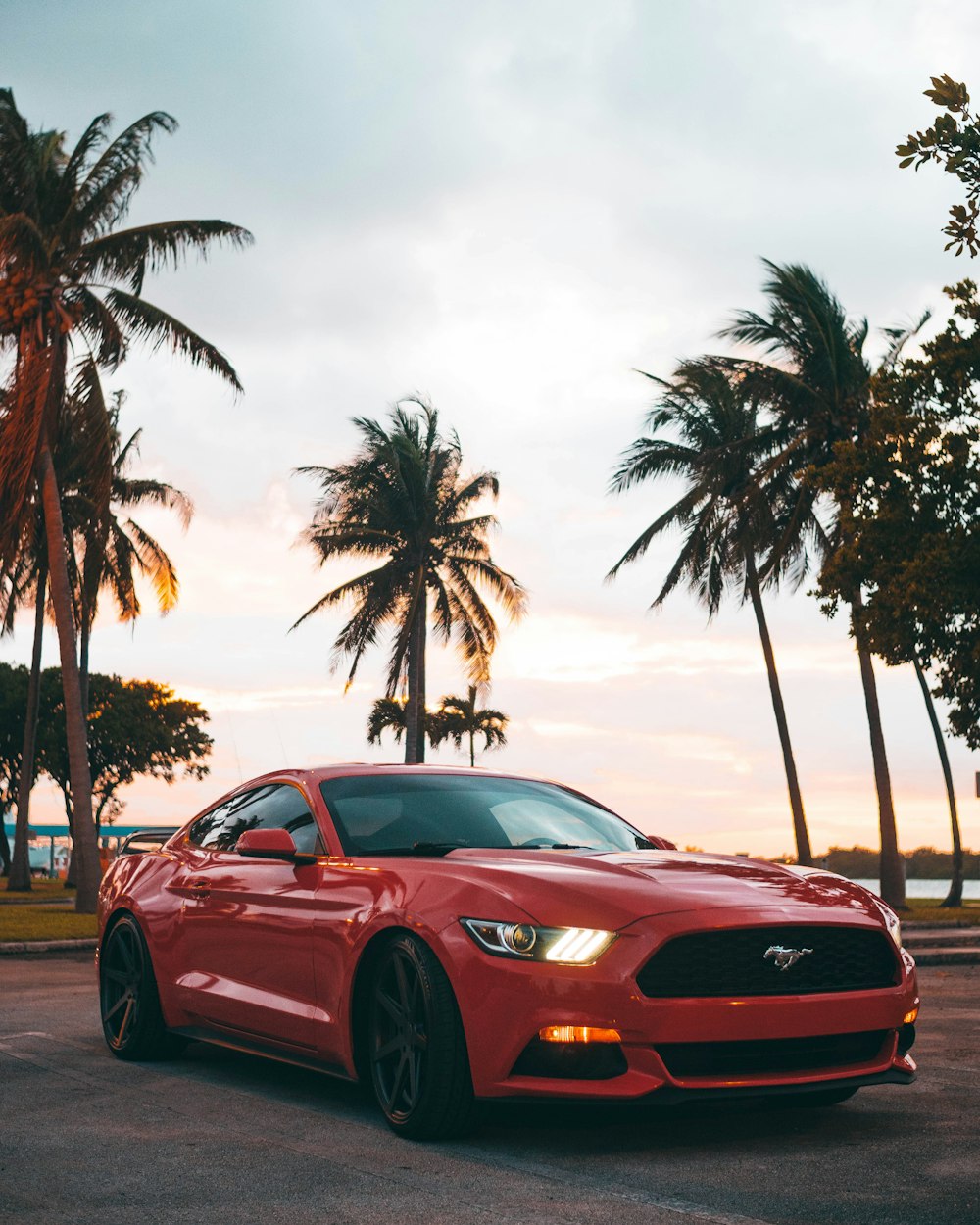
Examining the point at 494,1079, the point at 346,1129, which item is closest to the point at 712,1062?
the point at 494,1079

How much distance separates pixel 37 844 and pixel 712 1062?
12900cm

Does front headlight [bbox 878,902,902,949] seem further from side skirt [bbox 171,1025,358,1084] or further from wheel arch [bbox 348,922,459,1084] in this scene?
side skirt [bbox 171,1025,358,1084]

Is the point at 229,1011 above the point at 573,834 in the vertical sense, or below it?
below

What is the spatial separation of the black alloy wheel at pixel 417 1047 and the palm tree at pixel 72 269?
18993 millimetres

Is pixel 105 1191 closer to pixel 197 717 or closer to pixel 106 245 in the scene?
pixel 106 245

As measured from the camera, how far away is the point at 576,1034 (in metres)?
5.23

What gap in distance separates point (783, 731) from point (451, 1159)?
32.2 metres

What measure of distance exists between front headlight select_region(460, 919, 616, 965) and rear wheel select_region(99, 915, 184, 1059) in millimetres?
3013

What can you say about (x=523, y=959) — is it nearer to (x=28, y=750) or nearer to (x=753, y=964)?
(x=753, y=964)

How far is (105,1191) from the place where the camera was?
16.0 feet

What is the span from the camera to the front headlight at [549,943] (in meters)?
5.27

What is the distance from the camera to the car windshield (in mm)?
6578

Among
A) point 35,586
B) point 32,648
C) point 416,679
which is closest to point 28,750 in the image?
point 32,648

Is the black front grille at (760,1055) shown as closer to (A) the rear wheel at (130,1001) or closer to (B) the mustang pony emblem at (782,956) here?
(B) the mustang pony emblem at (782,956)
